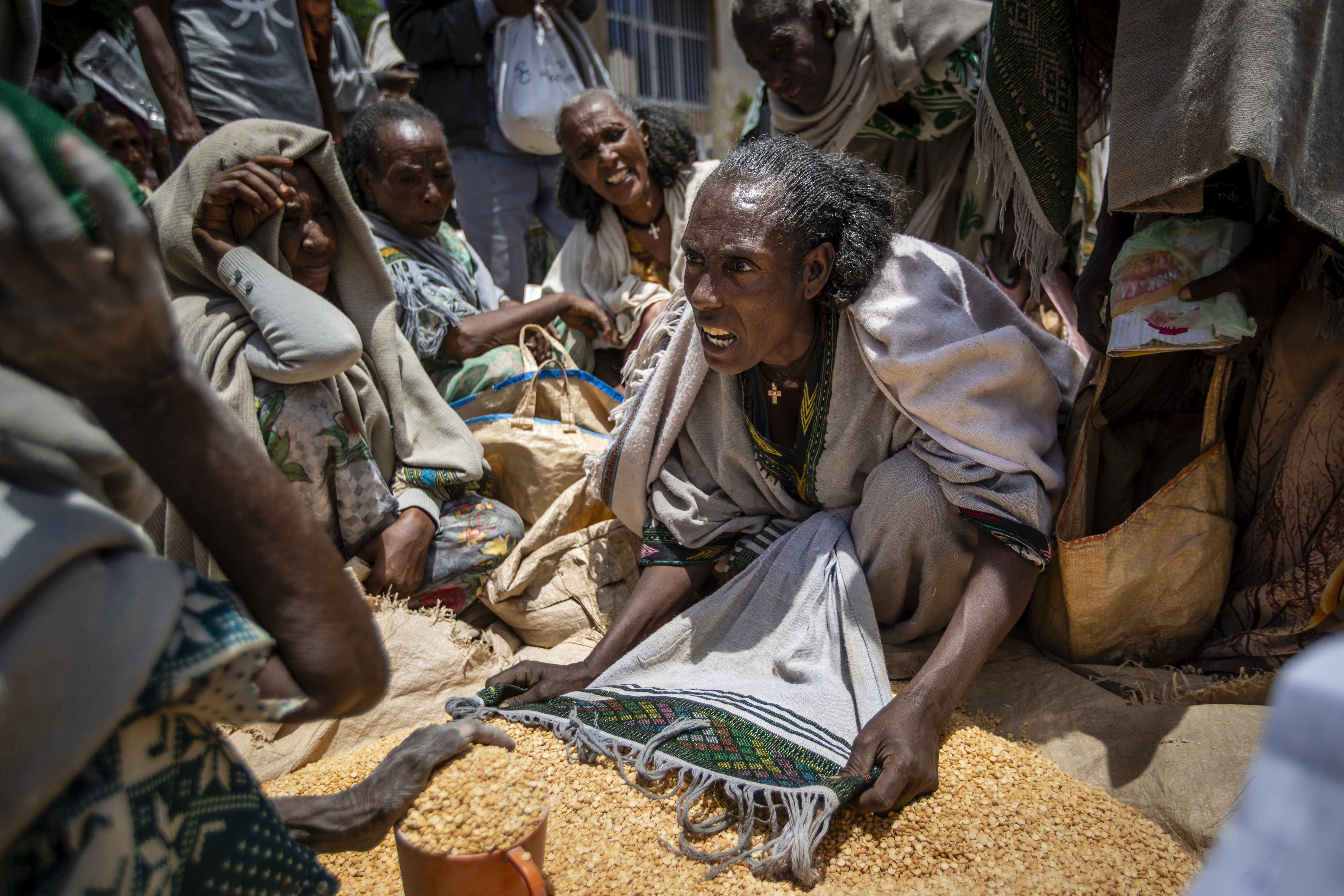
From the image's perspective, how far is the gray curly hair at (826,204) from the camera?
2453 millimetres

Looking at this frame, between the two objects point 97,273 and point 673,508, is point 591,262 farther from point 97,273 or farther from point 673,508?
point 97,273

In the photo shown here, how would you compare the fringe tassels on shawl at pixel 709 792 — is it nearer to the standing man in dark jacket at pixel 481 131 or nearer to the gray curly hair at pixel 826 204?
the gray curly hair at pixel 826 204

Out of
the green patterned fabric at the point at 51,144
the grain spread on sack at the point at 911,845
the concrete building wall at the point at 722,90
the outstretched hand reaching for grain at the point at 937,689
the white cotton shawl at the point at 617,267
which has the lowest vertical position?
the concrete building wall at the point at 722,90

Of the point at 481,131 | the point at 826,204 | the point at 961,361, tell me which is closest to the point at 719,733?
the point at 961,361

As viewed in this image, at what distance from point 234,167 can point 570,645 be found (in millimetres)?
1882

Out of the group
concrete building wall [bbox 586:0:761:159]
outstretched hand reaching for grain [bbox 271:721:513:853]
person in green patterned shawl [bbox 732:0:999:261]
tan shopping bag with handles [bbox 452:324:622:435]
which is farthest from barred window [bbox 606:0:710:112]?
outstretched hand reaching for grain [bbox 271:721:513:853]

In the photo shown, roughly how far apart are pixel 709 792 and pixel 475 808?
2.39ft

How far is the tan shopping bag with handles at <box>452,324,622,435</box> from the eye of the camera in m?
3.40

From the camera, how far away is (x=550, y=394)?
3.39m

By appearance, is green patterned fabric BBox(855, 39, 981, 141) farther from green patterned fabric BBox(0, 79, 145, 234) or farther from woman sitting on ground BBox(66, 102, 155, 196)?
woman sitting on ground BBox(66, 102, 155, 196)

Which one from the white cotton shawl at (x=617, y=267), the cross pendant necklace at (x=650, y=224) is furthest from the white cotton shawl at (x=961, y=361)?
the cross pendant necklace at (x=650, y=224)

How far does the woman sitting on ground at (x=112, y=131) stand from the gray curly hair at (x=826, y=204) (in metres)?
3.75

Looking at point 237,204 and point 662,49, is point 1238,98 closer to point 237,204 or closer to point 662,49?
point 237,204

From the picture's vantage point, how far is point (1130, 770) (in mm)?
2150
